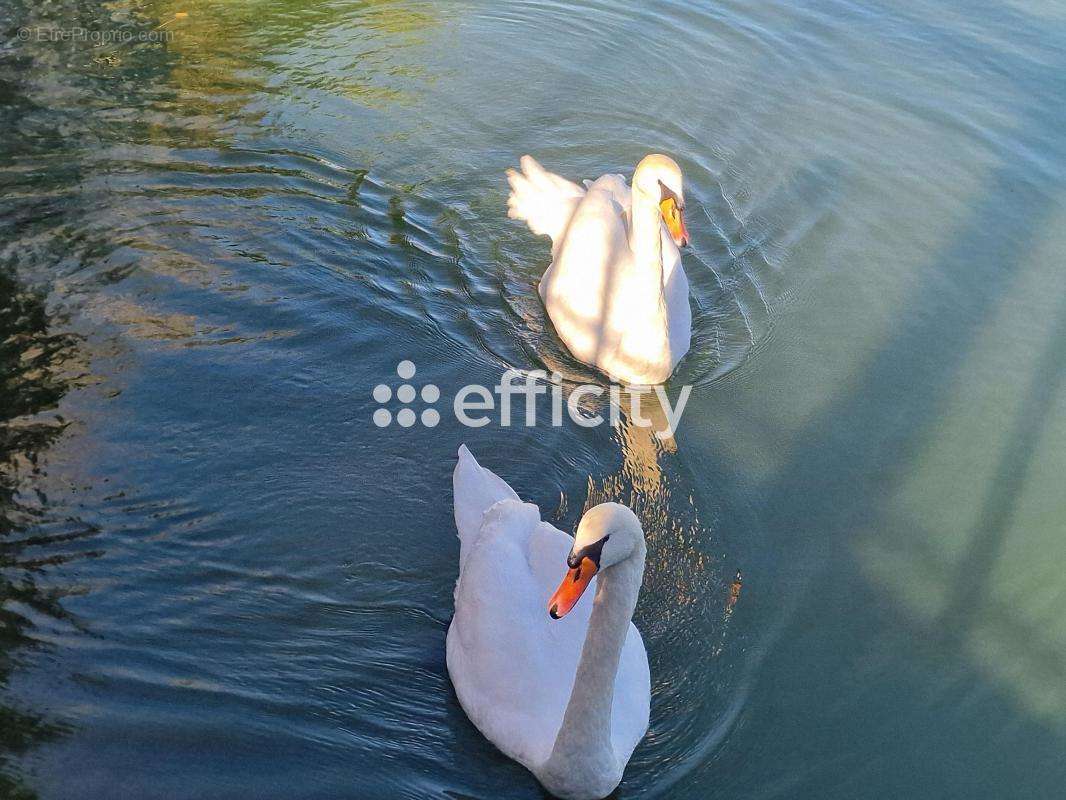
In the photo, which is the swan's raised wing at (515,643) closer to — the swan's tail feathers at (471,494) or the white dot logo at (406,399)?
the swan's tail feathers at (471,494)

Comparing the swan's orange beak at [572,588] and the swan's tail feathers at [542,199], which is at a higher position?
the swan's orange beak at [572,588]

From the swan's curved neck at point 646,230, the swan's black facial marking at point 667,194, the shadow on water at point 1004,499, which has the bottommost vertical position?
the shadow on water at point 1004,499

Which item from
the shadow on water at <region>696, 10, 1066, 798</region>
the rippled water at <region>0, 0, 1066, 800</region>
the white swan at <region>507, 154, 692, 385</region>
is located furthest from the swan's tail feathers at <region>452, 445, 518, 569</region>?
the white swan at <region>507, 154, 692, 385</region>

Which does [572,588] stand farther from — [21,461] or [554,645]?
[21,461]

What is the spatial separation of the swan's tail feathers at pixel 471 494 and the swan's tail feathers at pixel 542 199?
2797mm

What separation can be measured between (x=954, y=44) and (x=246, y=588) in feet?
30.3

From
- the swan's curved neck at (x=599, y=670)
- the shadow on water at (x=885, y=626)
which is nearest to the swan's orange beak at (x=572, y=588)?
the swan's curved neck at (x=599, y=670)

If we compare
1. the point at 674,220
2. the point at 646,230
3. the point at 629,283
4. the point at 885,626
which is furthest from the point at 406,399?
the point at 885,626

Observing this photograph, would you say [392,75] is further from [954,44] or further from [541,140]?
[954,44]

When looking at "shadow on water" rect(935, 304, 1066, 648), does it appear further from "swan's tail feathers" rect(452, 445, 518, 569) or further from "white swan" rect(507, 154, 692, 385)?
"swan's tail feathers" rect(452, 445, 518, 569)

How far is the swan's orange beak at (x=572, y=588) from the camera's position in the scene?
14.7ft

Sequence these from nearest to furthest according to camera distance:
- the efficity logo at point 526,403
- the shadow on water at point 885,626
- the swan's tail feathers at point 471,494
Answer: the shadow on water at point 885,626
the swan's tail feathers at point 471,494
the efficity logo at point 526,403

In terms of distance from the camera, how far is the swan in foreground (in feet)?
15.0

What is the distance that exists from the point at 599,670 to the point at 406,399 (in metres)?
2.84
